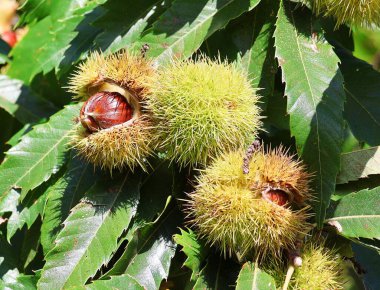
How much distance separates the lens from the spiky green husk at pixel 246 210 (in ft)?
4.05

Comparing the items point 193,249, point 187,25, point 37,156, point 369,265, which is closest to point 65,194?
point 37,156

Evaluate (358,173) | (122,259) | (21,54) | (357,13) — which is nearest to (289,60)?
(357,13)

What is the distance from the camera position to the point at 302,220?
50.5 inches

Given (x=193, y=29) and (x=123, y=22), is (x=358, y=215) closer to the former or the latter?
(x=193, y=29)

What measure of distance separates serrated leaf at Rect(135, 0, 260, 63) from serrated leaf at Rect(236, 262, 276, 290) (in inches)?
20.4

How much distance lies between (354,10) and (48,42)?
97 cm

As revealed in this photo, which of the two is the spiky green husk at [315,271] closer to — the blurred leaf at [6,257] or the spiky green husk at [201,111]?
the spiky green husk at [201,111]

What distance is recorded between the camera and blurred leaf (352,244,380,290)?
1.58 metres

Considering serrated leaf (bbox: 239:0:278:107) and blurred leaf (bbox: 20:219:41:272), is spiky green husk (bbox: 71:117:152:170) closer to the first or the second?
serrated leaf (bbox: 239:0:278:107)

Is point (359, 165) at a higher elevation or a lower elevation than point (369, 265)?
higher

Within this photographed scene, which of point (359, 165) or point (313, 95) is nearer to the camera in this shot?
point (313, 95)

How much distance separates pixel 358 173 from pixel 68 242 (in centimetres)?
69

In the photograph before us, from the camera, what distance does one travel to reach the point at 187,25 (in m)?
1.53

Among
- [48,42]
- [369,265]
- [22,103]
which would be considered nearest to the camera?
[369,265]
